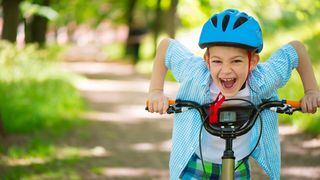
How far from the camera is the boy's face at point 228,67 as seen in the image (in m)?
3.37

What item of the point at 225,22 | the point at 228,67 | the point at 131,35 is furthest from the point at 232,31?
the point at 131,35

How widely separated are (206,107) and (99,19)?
28.2 meters

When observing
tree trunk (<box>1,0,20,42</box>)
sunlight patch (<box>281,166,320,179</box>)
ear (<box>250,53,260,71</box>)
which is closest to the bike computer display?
ear (<box>250,53,260,71</box>)

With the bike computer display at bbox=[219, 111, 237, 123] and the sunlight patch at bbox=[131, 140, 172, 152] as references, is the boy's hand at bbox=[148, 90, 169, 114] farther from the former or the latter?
the sunlight patch at bbox=[131, 140, 172, 152]

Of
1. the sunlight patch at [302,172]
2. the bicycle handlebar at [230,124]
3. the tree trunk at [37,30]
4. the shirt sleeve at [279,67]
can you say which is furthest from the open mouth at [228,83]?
the tree trunk at [37,30]

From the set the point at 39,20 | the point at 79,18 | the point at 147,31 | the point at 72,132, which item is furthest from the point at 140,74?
the point at 72,132

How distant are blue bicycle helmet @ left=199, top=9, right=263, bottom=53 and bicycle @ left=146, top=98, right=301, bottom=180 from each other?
0.31m

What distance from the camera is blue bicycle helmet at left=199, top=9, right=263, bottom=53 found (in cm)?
333

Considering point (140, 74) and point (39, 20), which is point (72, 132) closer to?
point (39, 20)

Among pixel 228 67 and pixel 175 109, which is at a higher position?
pixel 228 67

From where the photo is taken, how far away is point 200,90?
11.8 ft

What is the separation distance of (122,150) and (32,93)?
10.6 ft

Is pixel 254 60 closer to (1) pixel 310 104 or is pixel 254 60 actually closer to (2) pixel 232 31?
(2) pixel 232 31

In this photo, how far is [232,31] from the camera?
3332 mm
